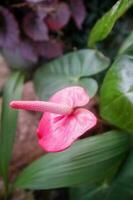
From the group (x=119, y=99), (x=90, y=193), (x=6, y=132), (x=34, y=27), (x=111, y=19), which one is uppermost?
(x=111, y=19)

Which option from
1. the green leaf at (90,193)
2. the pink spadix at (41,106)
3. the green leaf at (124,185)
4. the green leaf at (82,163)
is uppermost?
the pink spadix at (41,106)

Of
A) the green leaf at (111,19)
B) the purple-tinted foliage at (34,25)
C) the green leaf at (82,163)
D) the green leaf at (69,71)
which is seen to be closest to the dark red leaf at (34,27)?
the purple-tinted foliage at (34,25)

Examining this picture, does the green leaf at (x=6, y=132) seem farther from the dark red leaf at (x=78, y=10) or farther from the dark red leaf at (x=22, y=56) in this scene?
the dark red leaf at (x=78, y=10)

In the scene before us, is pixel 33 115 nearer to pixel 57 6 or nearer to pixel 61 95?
pixel 57 6

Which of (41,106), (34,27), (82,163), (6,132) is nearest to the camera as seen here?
(41,106)

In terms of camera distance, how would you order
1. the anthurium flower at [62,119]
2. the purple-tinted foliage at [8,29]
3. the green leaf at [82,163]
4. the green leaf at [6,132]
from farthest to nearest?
1. the purple-tinted foliage at [8,29]
2. the green leaf at [6,132]
3. the green leaf at [82,163]
4. the anthurium flower at [62,119]

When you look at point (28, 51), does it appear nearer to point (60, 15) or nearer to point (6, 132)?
point (60, 15)

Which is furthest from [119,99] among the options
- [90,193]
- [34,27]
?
[34,27]
